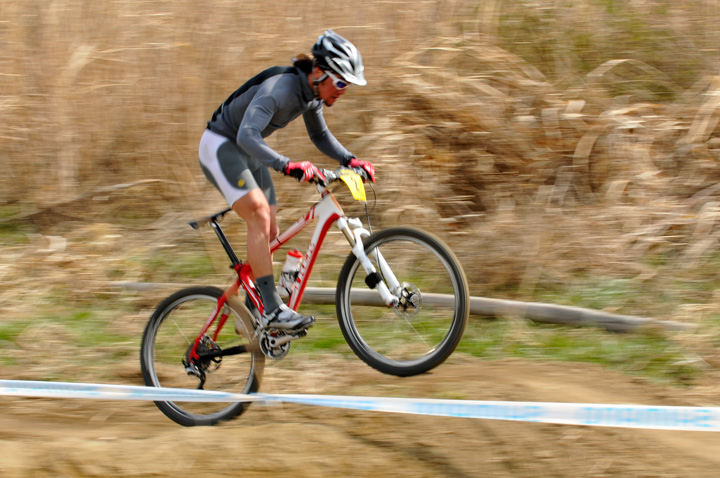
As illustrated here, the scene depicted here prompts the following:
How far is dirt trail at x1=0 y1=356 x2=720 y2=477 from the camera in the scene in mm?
3430

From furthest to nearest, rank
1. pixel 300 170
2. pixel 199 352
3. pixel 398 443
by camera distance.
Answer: pixel 199 352, pixel 300 170, pixel 398 443

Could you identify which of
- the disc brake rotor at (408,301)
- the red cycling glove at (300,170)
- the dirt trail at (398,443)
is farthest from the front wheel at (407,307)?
the red cycling glove at (300,170)

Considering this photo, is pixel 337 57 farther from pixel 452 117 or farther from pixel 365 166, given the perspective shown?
pixel 452 117

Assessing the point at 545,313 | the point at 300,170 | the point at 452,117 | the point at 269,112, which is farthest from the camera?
the point at 452,117

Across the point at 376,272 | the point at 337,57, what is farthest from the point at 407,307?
the point at 337,57

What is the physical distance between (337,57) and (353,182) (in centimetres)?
71

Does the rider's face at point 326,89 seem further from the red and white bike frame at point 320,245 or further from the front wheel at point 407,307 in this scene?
the front wheel at point 407,307

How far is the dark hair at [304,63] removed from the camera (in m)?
4.06

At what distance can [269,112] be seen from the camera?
3961 mm

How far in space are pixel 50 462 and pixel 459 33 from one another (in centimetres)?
Answer: 644

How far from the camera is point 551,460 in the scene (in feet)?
11.3

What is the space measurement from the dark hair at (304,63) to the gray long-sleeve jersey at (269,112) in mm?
30

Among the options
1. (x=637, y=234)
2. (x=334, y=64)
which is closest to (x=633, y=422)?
(x=334, y=64)

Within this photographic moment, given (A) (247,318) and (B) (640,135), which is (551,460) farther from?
(B) (640,135)
